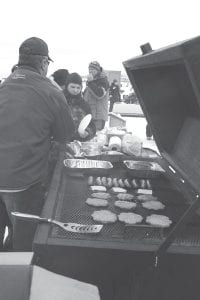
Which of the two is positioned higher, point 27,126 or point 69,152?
point 27,126

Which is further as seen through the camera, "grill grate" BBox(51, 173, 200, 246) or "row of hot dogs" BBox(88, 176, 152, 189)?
"row of hot dogs" BBox(88, 176, 152, 189)

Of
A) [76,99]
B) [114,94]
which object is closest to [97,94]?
[76,99]

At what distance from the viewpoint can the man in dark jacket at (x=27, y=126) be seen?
2.24 meters

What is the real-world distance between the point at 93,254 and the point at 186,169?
36.0 inches

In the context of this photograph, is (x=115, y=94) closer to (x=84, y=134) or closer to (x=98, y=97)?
(x=98, y=97)

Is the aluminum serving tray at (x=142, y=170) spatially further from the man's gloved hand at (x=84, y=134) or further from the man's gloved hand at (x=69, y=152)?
the man's gloved hand at (x=84, y=134)

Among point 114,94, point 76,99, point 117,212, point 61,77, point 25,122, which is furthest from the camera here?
point 114,94

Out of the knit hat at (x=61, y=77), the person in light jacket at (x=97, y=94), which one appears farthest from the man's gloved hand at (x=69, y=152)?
the person in light jacket at (x=97, y=94)

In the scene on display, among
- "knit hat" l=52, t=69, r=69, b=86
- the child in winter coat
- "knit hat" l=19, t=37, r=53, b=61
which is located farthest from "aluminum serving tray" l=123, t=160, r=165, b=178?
"knit hat" l=52, t=69, r=69, b=86

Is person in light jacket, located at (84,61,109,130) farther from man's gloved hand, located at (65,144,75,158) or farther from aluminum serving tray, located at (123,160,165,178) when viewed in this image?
aluminum serving tray, located at (123,160,165,178)

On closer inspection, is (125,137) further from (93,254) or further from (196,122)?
(93,254)

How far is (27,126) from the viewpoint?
2258mm

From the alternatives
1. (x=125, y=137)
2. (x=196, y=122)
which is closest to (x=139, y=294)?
(x=196, y=122)

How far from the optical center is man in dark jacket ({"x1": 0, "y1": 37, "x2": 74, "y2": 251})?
2244mm
